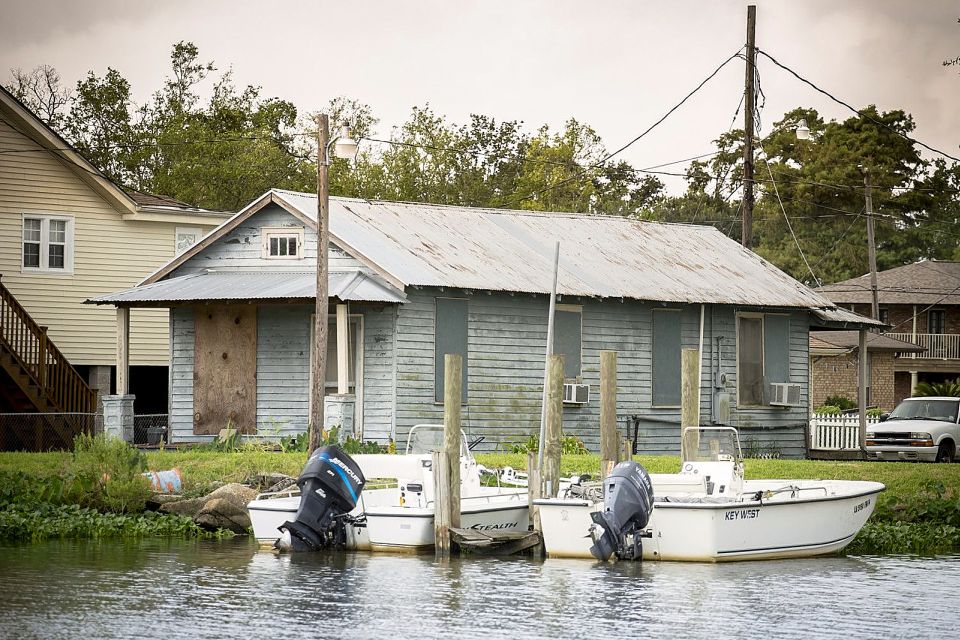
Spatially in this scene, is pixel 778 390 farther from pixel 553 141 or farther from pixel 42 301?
pixel 553 141

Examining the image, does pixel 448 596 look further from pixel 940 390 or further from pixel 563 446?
pixel 940 390

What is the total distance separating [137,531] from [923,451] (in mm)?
19129

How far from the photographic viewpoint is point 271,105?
58250 mm

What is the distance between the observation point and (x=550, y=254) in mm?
32969

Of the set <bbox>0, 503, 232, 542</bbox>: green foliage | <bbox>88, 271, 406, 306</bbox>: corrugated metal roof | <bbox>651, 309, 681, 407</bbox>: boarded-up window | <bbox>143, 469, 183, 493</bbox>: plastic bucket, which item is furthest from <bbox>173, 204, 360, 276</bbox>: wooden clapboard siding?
<bbox>0, 503, 232, 542</bbox>: green foliage

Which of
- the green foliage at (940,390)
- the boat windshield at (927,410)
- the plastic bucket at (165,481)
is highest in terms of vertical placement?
the green foliage at (940,390)

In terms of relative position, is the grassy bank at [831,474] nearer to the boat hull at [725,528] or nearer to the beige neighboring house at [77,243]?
the boat hull at [725,528]

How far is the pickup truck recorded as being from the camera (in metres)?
34.7

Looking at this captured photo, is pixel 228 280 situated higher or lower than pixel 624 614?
higher

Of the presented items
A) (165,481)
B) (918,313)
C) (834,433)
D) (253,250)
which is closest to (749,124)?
(834,433)

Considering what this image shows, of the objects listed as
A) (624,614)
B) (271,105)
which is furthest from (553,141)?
(624,614)

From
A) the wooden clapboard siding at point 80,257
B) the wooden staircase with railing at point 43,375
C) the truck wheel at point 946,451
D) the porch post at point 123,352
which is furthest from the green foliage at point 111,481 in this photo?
the truck wheel at point 946,451

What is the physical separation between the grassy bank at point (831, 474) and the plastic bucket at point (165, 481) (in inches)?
7.2

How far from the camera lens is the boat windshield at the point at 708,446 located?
23000 millimetres
